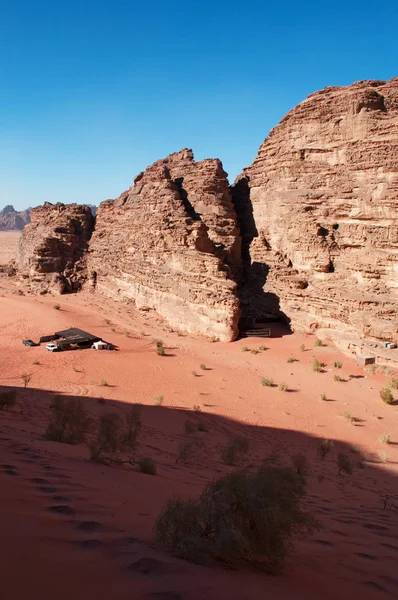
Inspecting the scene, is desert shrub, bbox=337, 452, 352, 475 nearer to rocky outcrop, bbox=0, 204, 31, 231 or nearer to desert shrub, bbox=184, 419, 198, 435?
desert shrub, bbox=184, 419, 198, 435

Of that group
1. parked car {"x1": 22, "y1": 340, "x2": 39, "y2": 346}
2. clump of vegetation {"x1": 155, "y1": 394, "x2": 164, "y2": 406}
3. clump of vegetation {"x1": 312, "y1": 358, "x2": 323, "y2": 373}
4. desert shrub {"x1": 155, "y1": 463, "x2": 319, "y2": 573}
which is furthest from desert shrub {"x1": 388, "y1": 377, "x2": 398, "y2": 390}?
parked car {"x1": 22, "y1": 340, "x2": 39, "y2": 346}

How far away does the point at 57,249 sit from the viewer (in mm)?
30844

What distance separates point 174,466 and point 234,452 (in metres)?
1.74

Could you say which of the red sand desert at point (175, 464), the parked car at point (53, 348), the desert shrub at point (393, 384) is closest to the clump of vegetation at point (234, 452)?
the red sand desert at point (175, 464)

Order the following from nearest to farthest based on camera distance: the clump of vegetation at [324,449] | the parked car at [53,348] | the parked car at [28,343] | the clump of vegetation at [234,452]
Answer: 1. the clump of vegetation at [234,452]
2. the clump of vegetation at [324,449]
3. the parked car at [53,348]
4. the parked car at [28,343]

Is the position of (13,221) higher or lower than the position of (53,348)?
higher

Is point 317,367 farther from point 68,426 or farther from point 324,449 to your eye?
point 68,426

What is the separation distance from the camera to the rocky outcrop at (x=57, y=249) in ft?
99.0

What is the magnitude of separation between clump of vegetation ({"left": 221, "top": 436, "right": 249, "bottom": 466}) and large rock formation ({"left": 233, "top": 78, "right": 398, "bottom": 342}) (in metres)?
10.2

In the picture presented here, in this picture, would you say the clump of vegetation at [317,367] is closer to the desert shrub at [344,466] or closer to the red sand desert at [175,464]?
the red sand desert at [175,464]

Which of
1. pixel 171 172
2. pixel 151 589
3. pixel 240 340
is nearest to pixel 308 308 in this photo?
pixel 240 340

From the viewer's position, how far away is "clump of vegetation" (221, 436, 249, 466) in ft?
26.2

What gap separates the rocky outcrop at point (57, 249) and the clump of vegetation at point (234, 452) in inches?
920

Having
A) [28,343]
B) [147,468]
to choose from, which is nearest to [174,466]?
[147,468]
